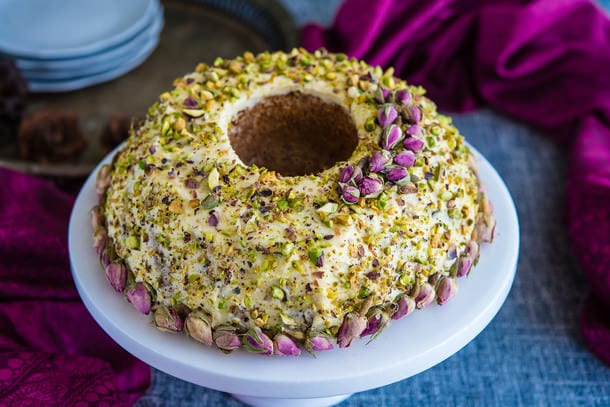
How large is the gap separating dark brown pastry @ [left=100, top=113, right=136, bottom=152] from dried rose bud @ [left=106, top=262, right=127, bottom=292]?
0.47m

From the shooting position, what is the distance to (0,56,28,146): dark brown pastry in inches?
51.9

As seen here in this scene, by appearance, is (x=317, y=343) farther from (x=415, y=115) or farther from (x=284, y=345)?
(x=415, y=115)

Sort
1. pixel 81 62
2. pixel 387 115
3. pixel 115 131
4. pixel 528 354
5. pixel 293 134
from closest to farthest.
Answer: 1. pixel 387 115
2. pixel 293 134
3. pixel 528 354
4. pixel 115 131
5. pixel 81 62

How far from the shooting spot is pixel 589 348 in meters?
1.10

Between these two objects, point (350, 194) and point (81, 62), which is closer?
point (350, 194)

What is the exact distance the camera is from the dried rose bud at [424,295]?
2.68 ft

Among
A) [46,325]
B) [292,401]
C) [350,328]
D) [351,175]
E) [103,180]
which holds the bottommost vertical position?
[46,325]

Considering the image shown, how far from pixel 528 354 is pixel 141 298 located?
0.61 meters

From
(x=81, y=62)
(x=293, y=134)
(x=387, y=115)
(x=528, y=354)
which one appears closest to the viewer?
(x=387, y=115)

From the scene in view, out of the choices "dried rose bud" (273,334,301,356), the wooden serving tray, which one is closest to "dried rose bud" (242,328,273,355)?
"dried rose bud" (273,334,301,356)

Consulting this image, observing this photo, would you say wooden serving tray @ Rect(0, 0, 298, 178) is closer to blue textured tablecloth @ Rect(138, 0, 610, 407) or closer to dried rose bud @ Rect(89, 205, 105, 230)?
dried rose bud @ Rect(89, 205, 105, 230)

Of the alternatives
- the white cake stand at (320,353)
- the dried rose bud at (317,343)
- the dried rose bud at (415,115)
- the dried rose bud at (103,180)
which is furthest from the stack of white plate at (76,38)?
the dried rose bud at (317,343)

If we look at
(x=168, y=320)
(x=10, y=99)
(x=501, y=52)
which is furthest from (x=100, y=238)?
(x=501, y=52)

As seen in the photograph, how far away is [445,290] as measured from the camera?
0.83m
